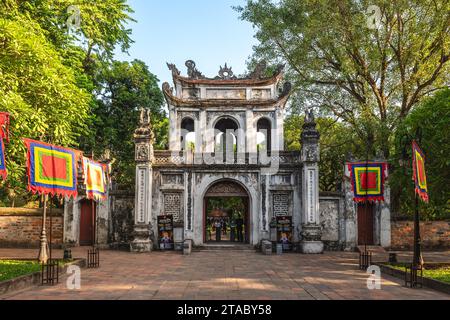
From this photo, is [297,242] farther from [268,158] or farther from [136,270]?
[136,270]

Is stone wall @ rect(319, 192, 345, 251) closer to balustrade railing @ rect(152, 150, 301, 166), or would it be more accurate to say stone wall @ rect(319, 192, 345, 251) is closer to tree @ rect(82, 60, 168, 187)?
balustrade railing @ rect(152, 150, 301, 166)

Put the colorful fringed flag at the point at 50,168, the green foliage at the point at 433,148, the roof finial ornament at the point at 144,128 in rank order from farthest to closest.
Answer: the roof finial ornament at the point at 144,128
the green foliage at the point at 433,148
the colorful fringed flag at the point at 50,168

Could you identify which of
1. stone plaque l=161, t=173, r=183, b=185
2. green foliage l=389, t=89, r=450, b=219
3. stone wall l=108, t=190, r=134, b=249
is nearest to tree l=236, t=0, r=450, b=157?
green foliage l=389, t=89, r=450, b=219

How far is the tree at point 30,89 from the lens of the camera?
12.4 metres

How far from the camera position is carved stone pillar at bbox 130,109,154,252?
67.5 ft

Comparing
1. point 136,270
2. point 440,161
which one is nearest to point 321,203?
point 440,161

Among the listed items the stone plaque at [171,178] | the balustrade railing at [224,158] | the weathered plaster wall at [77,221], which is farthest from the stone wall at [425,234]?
the weathered plaster wall at [77,221]

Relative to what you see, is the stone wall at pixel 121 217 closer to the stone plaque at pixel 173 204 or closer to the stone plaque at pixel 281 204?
the stone plaque at pixel 173 204

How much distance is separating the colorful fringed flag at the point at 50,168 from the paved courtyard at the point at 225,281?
7.81ft

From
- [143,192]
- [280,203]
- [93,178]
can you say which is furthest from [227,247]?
[93,178]

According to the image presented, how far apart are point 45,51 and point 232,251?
466 inches

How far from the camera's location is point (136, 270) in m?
13.6

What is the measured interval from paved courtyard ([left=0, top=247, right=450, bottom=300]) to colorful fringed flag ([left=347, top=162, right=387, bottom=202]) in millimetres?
2403

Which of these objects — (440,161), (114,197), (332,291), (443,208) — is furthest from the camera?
(114,197)
